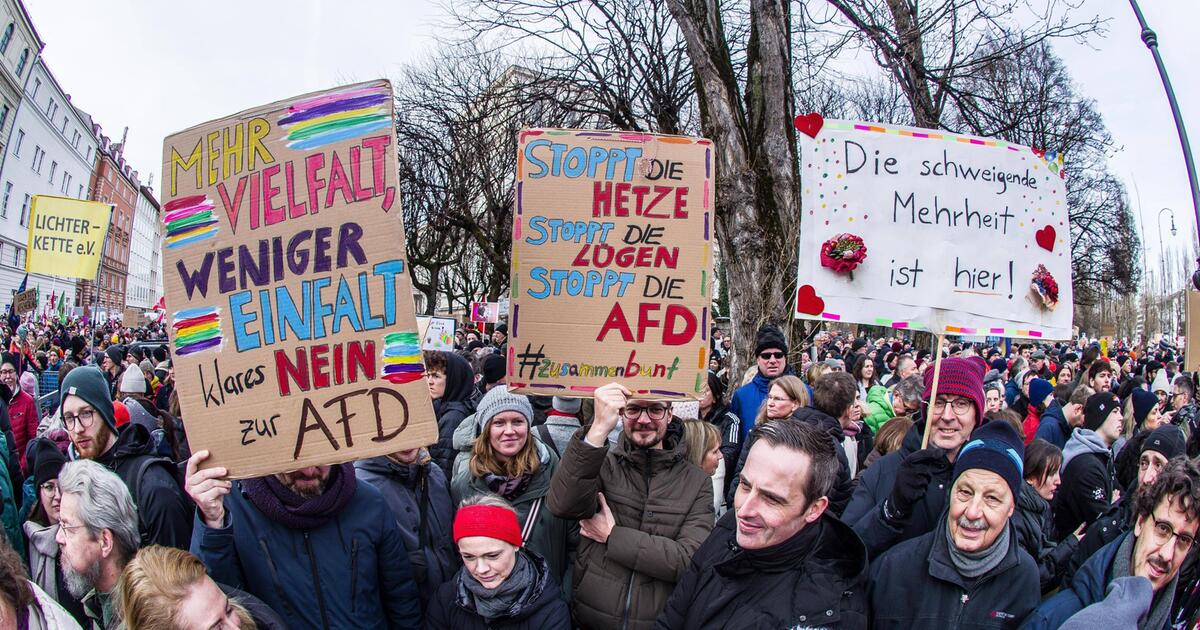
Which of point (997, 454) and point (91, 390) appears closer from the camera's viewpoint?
point (997, 454)

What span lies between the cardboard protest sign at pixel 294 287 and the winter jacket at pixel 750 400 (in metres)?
3.83

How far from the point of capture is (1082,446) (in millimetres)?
4793

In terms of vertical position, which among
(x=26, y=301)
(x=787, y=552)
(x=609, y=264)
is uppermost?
(x=26, y=301)

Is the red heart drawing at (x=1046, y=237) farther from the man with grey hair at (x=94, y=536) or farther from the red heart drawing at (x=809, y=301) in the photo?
the man with grey hair at (x=94, y=536)

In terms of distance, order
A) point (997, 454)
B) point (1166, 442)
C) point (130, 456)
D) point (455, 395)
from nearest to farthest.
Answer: point (997, 454) < point (130, 456) < point (1166, 442) < point (455, 395)

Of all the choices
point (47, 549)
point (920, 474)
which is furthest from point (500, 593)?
point (47, 549)

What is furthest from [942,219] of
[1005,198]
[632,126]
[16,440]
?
[632,126]

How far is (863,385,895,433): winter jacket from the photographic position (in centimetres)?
674

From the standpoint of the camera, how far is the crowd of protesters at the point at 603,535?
2.25m

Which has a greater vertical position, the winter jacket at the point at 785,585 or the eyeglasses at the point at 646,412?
the eyeglasses at the point at 646,412

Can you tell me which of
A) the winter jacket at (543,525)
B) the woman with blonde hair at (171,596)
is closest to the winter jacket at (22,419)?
the winter jacket at (543,525)

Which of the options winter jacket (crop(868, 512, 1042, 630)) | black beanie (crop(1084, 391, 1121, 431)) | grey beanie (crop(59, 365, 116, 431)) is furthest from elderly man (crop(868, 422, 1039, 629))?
black beanie (crop(1084, 391, 1121, 431))

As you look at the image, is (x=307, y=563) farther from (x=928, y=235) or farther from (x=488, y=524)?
(x=928, y=235)

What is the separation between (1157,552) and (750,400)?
3.62 metres
